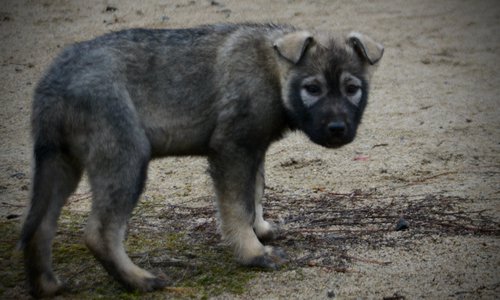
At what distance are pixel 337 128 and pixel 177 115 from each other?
113cm

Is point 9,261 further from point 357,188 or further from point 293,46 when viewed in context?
point 357,188

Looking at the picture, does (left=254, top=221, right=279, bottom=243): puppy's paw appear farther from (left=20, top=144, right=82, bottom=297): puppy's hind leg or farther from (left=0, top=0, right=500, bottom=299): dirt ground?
(left=20, top=144, right=82, bottom=297): puppy's hind leg

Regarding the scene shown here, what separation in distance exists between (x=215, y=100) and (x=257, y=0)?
8.80m

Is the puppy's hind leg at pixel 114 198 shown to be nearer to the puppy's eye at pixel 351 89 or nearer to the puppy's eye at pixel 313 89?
the puppy's eye at pixel 313 89

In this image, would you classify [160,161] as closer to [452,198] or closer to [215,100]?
[215,100]

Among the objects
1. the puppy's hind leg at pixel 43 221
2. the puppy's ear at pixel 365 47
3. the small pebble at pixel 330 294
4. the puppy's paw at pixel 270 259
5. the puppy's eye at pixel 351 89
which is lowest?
the puppy's paw at pixel 270 259

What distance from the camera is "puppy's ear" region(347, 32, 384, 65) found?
4875 millimetres

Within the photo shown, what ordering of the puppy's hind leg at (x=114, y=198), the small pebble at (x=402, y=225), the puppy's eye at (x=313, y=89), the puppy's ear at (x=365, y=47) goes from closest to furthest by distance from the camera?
the puppy's hind leg at (x=114, y=198), the puppy's eye at (x=313, y=89), the puppy's ear at (x=365, y=47), the small pebble at (x=402, y=225)

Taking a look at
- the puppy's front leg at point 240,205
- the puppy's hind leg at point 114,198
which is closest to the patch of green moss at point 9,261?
the puppy's hind leg at point 114,198

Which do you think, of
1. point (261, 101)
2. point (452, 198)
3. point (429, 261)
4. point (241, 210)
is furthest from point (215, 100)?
point (452, 198)

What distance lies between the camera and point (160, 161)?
23.7ft

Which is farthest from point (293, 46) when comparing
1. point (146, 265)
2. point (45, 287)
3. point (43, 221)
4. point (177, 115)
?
point (45, 287)

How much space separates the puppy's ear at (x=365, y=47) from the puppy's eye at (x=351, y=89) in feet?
0.90

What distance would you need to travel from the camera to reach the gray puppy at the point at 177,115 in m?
4.18
